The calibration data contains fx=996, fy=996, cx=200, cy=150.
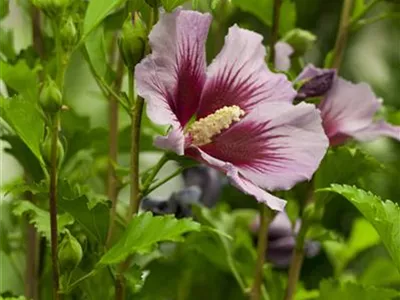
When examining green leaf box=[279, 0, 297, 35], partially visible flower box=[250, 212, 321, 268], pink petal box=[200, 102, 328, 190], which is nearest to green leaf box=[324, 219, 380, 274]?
partially visible flower box=[250, 212, 321, 268]

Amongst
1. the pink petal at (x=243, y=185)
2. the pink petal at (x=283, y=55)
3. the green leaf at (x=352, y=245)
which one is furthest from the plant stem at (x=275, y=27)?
the green leaf at (x=352, y=245)

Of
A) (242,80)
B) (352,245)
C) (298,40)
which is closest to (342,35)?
(298,40)

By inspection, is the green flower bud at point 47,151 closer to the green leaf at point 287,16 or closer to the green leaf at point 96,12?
the green leaf at point 96,12

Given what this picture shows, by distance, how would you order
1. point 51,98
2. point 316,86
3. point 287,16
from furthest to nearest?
point 287,16 → point 316,86 → point 51,98

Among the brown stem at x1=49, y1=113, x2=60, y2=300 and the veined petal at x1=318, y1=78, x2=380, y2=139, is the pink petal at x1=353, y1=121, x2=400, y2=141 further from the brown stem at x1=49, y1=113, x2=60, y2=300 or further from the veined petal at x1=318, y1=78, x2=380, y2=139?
the brown stem at x1=49, y1=113, x2=60, y2=300

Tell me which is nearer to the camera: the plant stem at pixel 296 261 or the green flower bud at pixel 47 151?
the green flower bud at pixel 47 151

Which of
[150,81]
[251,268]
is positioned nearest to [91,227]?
[150,81]

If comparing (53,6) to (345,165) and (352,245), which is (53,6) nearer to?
(345,165)
